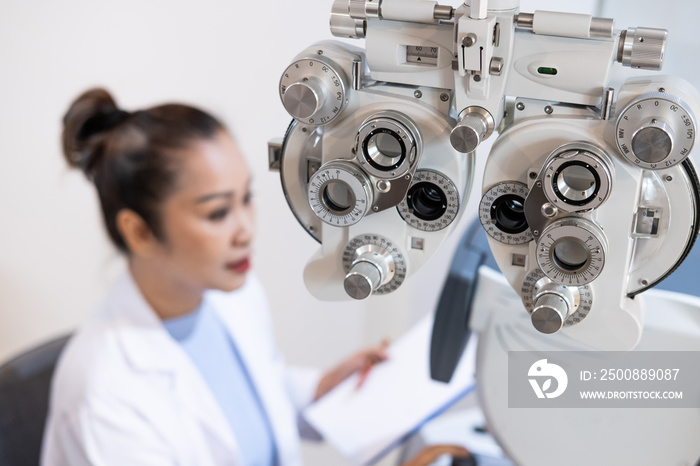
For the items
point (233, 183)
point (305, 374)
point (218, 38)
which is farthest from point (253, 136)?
point (305, 374)

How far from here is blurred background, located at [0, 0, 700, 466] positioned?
129 centimetres

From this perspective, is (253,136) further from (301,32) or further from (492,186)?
(492,186)

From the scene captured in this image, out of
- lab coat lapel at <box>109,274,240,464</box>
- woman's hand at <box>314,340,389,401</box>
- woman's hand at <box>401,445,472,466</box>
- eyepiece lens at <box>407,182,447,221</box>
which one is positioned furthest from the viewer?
woman's hand at <box>314,340,389,401</box>

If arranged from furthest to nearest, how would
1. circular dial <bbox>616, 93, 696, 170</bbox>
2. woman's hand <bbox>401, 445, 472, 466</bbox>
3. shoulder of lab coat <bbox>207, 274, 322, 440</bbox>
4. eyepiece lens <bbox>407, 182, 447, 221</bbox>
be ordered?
shoulder of lab coat <bbox>207, 274, 322, 440</bbox>
woman's hand <bbox>401, 445, 472, 466</bbox>
eyepiece lens <bbox>407, 182, 447, 221</bbox>
circular dial <bbox>616, 93, 696, 170</bbox>

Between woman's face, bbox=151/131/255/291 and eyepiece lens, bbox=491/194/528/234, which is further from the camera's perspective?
woman's face, bbox=151/131/255/291

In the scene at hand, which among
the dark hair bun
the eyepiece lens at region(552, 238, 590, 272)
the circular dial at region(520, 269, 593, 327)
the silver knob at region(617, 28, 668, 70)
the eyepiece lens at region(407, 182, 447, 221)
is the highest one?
the silver knob at region(617, 28, 668, 70)

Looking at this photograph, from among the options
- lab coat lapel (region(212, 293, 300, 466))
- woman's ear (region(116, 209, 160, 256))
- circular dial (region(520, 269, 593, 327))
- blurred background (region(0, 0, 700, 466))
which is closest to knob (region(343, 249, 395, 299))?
circular dial (region(520, 269, 593, 327))

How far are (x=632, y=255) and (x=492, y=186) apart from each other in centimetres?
12

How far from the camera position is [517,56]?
50cm

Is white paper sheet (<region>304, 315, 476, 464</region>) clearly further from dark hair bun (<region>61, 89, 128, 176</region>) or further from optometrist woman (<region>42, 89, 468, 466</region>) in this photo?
dark hair bun (<region>61, 89, 128, 176</region>)

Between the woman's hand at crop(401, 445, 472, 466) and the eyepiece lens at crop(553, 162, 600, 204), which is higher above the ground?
the eyepiece lens at crop(553, 162, 600, 204)

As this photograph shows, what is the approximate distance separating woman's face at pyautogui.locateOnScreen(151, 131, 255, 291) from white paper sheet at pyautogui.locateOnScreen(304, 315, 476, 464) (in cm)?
30

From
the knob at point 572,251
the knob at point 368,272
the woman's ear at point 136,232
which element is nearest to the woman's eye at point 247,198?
the woman's ear at point 136,232

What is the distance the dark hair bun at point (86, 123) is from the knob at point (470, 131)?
79 centimetres
